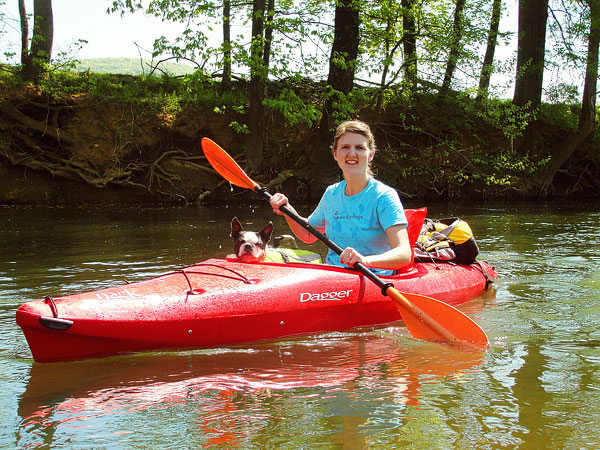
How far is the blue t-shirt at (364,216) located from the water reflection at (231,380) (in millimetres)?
679

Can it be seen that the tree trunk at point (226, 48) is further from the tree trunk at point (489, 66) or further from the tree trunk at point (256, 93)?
the tree trunk at point (489, 66)

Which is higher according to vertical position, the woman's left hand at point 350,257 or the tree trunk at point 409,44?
the tree trunk at point 409,44

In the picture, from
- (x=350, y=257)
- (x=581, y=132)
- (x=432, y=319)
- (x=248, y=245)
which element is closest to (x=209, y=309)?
(x=350, y=257)

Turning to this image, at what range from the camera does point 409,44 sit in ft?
44.8

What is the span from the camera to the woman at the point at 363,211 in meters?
3.79

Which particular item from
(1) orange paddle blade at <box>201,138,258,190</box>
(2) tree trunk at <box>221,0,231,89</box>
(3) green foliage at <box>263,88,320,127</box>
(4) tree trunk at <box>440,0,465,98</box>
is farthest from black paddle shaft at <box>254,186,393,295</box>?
(4) tree trunk at <box>440,0,465,98</box>

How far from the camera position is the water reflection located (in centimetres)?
259

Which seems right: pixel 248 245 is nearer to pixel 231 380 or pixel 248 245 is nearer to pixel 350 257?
pixel 350 257

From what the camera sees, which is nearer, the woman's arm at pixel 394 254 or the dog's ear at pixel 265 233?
the woman's arm at pixel 394 254

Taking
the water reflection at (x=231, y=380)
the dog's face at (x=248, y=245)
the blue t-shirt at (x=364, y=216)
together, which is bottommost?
the water reflection at (x=231, y=380)

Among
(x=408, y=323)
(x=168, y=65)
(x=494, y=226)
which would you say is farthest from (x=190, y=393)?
(x=168, y=65)

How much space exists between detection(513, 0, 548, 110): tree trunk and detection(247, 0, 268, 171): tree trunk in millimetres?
6170

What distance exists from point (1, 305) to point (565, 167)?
14913 mm

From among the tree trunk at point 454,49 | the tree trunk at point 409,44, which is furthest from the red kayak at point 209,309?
the tree trunk at point 454,49
